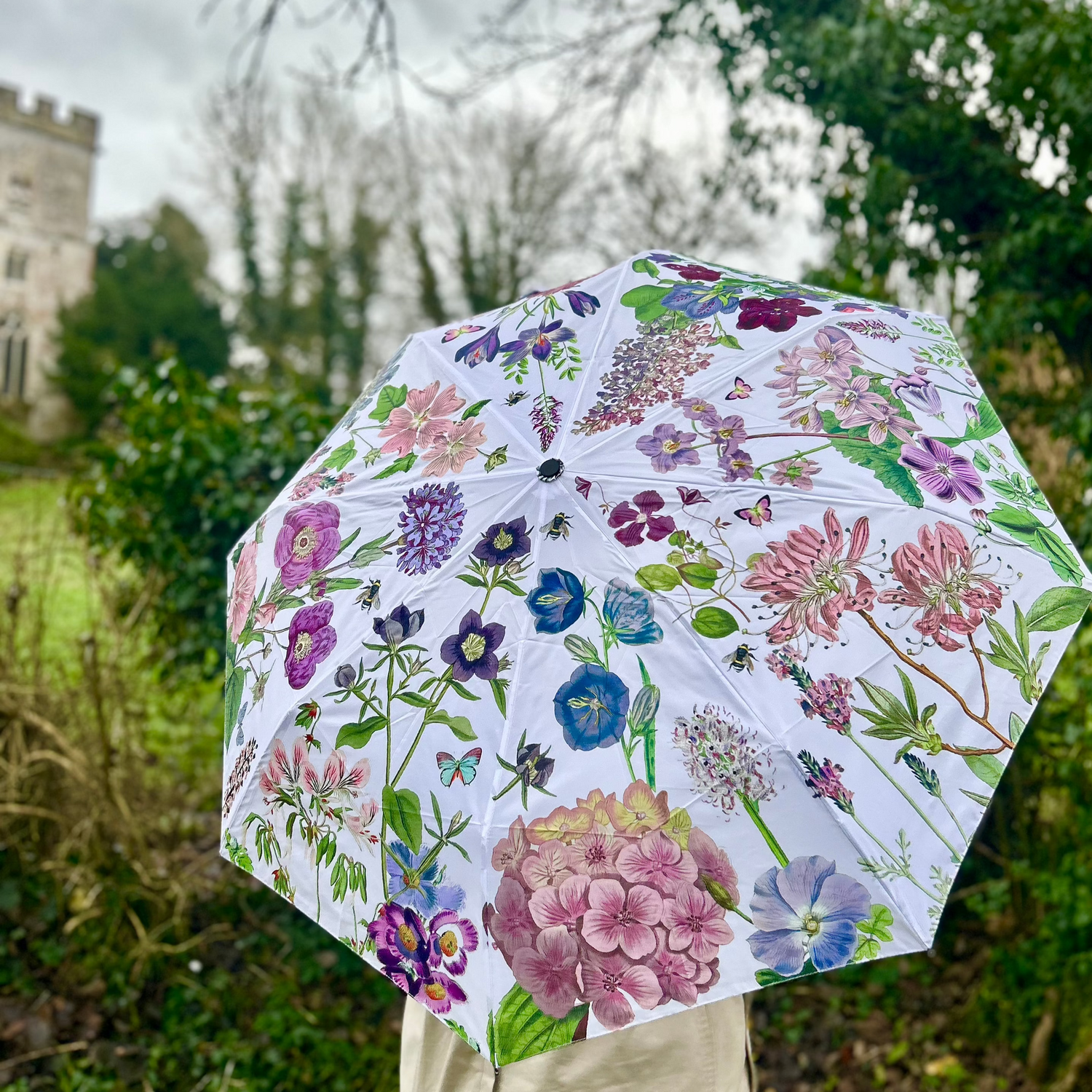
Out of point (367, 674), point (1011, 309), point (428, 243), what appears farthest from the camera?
point (428, 243)

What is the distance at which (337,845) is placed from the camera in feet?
5.08

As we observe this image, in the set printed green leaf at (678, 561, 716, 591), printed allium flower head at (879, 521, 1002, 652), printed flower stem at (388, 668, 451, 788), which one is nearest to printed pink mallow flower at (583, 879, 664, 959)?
printed flower stem at (388, 668, 451, 788)

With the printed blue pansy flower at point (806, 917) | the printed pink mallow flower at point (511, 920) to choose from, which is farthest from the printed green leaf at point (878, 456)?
the printed pink mallow flower at point (511, 920)

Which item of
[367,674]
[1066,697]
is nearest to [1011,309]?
[1066,697]

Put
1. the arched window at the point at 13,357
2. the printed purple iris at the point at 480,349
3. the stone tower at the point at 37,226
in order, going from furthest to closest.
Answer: the stone tower at the point at 37,226 < the arched window at the point at 13,357 < the printed purple iris at the point at 480,349

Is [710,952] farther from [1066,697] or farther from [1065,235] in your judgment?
[1065,235]

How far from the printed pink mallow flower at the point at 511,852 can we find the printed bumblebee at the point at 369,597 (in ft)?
1.53

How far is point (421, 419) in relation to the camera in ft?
6.02

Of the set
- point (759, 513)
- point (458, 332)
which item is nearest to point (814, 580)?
point (759, 513)

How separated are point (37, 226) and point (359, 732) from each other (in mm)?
37289

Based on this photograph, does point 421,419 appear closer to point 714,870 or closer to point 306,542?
point 306,542

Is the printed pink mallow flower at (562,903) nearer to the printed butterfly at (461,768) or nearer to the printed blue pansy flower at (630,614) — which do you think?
the printed butterfly at (461,768)

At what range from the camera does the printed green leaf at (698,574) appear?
1479mm

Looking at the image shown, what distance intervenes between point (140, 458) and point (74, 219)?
34490 mm
